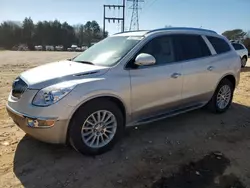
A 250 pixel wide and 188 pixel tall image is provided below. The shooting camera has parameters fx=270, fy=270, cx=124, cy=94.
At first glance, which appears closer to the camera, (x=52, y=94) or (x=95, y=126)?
(x=52, y=94)

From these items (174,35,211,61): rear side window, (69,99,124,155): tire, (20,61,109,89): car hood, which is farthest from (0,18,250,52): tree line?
(69,99,124,155): tire

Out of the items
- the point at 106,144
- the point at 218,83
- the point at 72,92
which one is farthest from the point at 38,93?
the point at 218,83

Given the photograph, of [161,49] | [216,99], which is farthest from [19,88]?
[216,99]

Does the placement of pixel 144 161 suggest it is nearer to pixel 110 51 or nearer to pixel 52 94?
pixel 52 94

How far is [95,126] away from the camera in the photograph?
373 centimetres

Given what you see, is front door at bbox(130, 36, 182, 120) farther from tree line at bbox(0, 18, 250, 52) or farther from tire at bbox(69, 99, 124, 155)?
tree line at bbox(0, 18, 250, 52)

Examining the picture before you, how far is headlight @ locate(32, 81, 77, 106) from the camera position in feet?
10.9

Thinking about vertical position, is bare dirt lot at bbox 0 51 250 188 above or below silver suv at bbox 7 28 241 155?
below

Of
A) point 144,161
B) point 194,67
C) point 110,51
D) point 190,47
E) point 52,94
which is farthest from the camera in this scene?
point 190,47

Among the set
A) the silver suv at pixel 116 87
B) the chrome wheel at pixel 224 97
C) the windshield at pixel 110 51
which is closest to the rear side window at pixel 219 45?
the silver suv at pixel 116 87

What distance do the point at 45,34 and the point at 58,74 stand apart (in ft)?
249

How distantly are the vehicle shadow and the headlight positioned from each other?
2.76 feet

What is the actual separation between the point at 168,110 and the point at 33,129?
7.37ft

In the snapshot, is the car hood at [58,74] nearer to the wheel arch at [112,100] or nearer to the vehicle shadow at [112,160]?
the wheel arch at [112,100]
